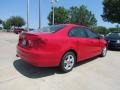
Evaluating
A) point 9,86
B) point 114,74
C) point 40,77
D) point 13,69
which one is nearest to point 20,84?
point 9,86

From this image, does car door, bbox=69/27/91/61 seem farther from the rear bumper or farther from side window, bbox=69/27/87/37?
the rear bumper

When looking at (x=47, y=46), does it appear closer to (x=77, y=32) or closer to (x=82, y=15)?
(x=77, y=32)

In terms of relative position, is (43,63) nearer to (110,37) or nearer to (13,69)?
(13,69)

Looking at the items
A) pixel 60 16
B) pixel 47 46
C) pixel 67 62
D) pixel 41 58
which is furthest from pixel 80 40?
pixel 60 16

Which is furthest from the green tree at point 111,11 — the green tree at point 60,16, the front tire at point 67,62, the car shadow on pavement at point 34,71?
the green tree at point 60,16

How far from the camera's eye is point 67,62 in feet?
21.0

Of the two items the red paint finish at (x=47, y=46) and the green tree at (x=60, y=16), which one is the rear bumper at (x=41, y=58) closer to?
the red paint finish at (x=47, y=46)

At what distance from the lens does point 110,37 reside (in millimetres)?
12602

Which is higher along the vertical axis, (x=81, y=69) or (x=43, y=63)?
(x=43, y=63)

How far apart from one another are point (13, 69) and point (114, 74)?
3.24m

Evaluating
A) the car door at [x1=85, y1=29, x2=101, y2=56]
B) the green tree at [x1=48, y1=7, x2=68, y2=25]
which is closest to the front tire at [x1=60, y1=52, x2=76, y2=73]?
the car door at [x1=85, y1=29, x2=101, y2=56]

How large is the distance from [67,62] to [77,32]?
119 centimetres

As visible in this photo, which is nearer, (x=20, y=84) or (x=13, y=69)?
(x=20, y=84)

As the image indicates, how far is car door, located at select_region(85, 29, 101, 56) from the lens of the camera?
7609 mm
